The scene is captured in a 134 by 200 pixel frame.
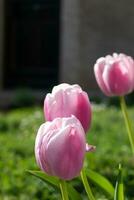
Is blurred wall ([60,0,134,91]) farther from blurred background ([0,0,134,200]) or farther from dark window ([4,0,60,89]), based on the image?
dark window ([4,0,60,89])

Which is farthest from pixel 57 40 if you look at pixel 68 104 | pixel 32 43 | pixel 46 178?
pixel 68 104

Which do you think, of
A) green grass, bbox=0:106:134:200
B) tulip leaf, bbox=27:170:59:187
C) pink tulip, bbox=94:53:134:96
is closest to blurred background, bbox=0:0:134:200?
green grass, bbox=0:106:134:200

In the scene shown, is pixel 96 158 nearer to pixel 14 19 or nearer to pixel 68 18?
pixel 68 18

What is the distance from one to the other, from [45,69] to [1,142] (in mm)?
10032

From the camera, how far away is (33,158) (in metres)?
4.95

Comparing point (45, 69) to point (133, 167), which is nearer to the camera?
point (133, 167)

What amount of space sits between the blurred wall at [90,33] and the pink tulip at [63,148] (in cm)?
1285

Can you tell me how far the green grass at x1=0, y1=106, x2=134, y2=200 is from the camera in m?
3.72

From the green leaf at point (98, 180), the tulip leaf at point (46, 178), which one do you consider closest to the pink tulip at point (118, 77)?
the green leaf at point (98, 180)

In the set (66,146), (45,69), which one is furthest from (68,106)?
(45,69)

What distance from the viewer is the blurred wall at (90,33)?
48.7 feet

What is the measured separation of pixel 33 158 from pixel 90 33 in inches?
400

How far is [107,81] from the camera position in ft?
8.71

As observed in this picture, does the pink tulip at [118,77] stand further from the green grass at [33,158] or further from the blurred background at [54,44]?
the blurred background at [54,44]
